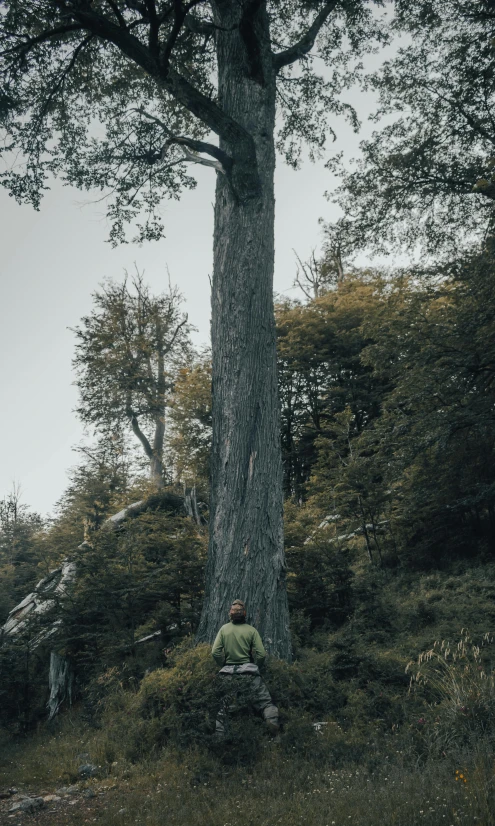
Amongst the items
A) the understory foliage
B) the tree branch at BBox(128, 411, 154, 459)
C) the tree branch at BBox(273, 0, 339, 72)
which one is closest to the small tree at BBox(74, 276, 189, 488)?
the tree branch at BBox(128, 411, 154, 459)

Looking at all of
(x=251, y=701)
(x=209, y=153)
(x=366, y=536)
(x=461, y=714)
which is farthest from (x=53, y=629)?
(x=209, y=153)

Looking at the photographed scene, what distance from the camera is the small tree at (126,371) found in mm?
26953

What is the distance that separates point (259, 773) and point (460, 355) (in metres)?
9.12

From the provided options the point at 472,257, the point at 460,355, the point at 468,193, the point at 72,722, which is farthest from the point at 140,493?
the point at 468,193

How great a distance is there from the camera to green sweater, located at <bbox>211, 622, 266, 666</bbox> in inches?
226

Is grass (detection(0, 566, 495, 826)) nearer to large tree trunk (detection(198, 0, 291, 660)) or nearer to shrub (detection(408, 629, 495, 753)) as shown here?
shrub (detection(408, 629, 495, 753))

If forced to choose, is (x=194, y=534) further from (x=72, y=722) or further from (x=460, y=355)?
(x=460, y=355)

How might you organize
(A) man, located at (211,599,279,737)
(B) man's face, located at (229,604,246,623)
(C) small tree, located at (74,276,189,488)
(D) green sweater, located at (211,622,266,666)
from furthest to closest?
(C) small tree, located at (74,276,189,488)
(B) man's face, located at (229,604,246,623)
(D) green sweater, located at (211,622,266,666)
(A) man, located at (211,599,279,737)

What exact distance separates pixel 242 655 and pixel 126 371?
22805 millimetres

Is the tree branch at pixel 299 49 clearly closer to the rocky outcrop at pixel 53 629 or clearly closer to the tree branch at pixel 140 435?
the rocky outcrop at pixel 53 629

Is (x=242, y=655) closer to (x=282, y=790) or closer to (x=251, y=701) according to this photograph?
(x=251, y=701)

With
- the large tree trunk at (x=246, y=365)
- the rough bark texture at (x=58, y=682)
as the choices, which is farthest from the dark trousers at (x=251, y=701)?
the rough bark texture at (x=58, y=682)

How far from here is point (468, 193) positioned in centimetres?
1341

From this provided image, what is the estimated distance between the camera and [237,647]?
5.76 m
